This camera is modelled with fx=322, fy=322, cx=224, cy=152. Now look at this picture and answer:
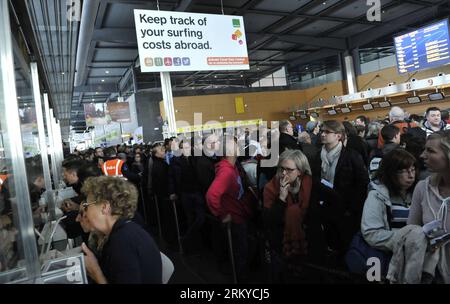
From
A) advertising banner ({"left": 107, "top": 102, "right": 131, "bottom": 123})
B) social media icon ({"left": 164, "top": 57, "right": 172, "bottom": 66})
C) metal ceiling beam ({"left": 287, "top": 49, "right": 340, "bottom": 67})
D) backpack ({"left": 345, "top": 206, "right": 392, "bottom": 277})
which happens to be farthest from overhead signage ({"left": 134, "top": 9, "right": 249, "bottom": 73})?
metal ceiling beam ({"left": 287, "top": 49, "right": 340, "bottom": 67})

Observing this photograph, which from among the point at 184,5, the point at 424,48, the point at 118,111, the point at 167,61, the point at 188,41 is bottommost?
the point at 167,61

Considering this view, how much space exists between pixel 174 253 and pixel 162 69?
3.48 meters

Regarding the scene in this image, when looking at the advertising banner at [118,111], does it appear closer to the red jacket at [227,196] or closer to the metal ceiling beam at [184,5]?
the metal ceiling beam at [184,5]

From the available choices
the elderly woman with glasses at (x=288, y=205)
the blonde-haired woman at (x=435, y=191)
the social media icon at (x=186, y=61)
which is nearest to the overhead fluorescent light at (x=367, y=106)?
the social media icon at (x=186, y=61)

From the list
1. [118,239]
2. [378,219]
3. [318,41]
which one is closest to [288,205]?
[378,219]

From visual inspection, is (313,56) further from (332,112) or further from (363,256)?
(363,256)

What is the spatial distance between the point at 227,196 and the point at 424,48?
10.4 metres

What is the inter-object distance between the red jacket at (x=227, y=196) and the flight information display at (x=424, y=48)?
9.73 metres

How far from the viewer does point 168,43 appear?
6.28 metres

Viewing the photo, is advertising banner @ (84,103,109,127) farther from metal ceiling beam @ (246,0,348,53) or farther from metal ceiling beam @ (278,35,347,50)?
metal ceiling beam @ (278,35,347,50)

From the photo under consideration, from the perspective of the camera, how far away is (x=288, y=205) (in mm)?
2328

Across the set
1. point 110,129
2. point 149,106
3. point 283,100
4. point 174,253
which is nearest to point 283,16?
point 283,100

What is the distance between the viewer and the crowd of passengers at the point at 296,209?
5.19 feet

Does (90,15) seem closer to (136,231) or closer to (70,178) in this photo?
(70,178)
